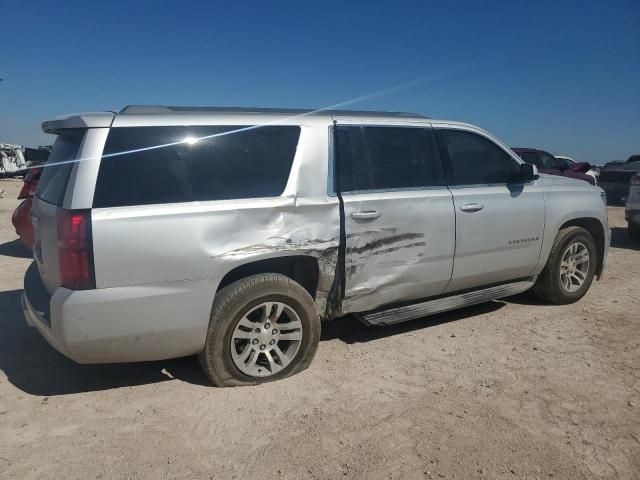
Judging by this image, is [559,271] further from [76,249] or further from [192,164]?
[76,249]

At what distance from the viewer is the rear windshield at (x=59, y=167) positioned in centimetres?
314

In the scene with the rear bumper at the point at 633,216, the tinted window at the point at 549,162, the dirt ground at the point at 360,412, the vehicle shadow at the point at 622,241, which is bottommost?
the dirt ground at the point at 360,412

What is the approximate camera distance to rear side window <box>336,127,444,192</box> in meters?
3.86

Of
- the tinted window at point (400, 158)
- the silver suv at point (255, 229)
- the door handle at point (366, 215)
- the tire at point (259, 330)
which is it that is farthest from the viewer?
the tinted window at point (400, 158)

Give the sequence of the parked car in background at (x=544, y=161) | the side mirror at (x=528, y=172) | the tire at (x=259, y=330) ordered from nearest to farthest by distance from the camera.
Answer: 1. the tire at (x=259, y=330)
2. the side mirror at (x=528, y=172)
3. the parked car in background at (x=544, y=161)

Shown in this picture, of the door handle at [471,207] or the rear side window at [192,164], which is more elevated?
the rear side window at [192,164]

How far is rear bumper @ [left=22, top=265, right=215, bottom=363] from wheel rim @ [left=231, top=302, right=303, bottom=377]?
0.30m

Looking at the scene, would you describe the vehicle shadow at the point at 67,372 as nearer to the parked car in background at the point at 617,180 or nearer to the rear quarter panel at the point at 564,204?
the rear quarter panel at the point at 564,204

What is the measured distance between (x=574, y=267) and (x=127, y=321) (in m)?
4.46

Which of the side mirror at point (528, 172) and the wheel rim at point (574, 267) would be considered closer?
the side mirror at point (528, 172)

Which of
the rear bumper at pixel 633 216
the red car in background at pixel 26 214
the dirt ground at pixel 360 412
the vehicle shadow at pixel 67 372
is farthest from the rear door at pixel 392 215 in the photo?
the rear bumper at pixel 633 216

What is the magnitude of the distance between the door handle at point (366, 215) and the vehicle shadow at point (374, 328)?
1.19 metres

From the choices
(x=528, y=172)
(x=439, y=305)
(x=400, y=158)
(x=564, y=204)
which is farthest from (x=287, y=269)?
(x=564, y=204)

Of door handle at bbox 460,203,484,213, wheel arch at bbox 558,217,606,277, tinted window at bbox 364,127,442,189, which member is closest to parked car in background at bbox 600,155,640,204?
wheel arch at bbox 558,217,606,277
